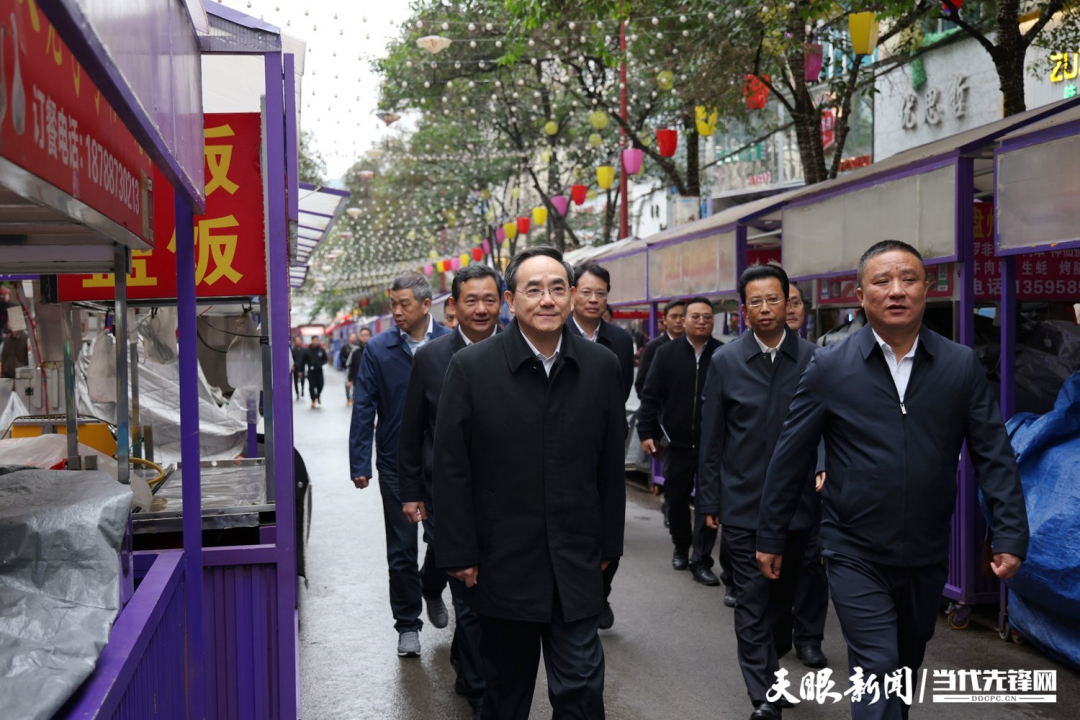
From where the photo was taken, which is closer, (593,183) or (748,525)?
(748,525)

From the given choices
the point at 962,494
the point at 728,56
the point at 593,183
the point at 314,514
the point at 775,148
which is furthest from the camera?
the point at 593,183

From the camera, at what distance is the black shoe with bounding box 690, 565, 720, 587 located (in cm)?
753

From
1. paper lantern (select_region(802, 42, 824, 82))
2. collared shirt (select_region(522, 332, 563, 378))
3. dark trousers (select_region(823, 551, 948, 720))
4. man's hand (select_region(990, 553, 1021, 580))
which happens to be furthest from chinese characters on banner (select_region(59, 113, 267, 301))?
paper lantern (select_region(802, 42, 824, 82))

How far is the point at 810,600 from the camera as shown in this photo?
5.65 metres

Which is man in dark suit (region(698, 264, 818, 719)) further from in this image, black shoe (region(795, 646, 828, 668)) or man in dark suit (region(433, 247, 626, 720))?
man in dark suit (region(433, 247, 626, 720))

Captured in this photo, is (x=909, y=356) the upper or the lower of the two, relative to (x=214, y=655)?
upper

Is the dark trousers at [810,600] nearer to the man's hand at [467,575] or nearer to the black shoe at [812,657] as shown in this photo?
the black shoe at [812,657]

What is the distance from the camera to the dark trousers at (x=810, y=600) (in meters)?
5.57

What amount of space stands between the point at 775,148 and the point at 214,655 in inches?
821

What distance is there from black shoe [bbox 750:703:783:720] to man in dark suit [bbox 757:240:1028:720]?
992mm

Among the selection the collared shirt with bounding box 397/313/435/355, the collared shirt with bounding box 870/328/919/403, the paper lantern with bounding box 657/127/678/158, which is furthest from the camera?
the paper lantern with bounding box 657/127/678/158

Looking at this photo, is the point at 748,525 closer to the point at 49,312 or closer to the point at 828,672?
the point at 828,672

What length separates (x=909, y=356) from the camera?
3.81 meters

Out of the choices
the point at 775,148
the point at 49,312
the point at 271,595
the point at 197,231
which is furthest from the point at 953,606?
the point at 775,148
